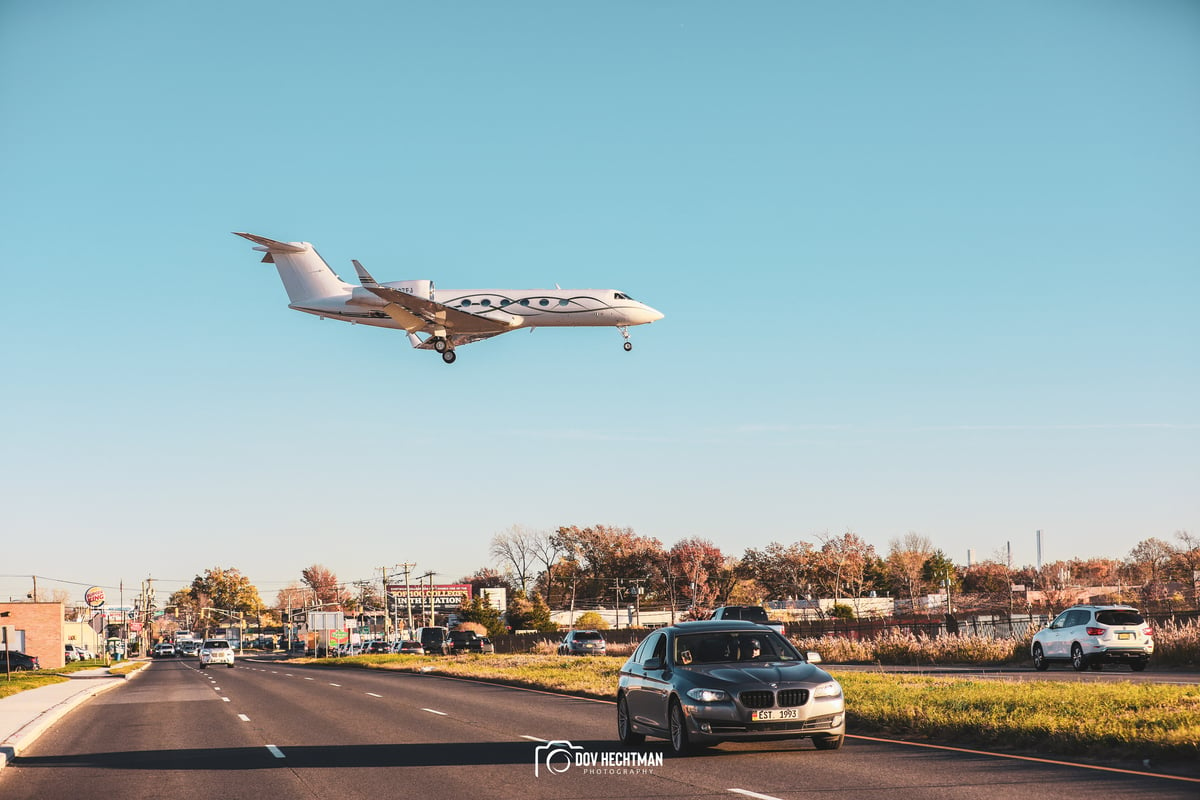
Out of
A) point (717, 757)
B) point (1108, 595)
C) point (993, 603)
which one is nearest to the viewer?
point (717, 757)

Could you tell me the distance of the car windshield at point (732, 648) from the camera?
1491cm

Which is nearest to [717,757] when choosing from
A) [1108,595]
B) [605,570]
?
[1108,595]

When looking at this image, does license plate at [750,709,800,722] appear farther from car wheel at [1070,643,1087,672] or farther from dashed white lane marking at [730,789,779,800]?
car wheel at [1070,643,1087,672]

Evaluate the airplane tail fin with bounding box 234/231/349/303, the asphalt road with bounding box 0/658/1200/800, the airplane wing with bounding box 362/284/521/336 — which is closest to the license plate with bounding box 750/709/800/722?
the asphalt road with bounding box 0/658/1200/800

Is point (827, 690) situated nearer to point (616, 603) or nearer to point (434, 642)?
point (434, 642)

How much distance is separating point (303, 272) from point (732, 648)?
3215cm

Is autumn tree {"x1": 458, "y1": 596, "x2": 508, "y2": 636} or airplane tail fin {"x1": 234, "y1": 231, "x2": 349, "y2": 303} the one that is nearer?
airplane tail fin {"x1": 234, "y1": 231, "x2": 349, "y2": 303}

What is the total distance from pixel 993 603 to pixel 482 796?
109 metres

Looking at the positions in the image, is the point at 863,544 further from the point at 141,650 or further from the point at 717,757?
the point at 717,757

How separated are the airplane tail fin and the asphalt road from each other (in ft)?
67.9

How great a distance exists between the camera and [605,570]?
13900 cm

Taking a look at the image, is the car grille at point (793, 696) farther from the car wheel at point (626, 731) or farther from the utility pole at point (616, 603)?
the utility pole at point (616, 603)

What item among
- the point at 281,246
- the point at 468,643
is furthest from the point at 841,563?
the point at 281,246

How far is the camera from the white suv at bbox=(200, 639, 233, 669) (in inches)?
3027
